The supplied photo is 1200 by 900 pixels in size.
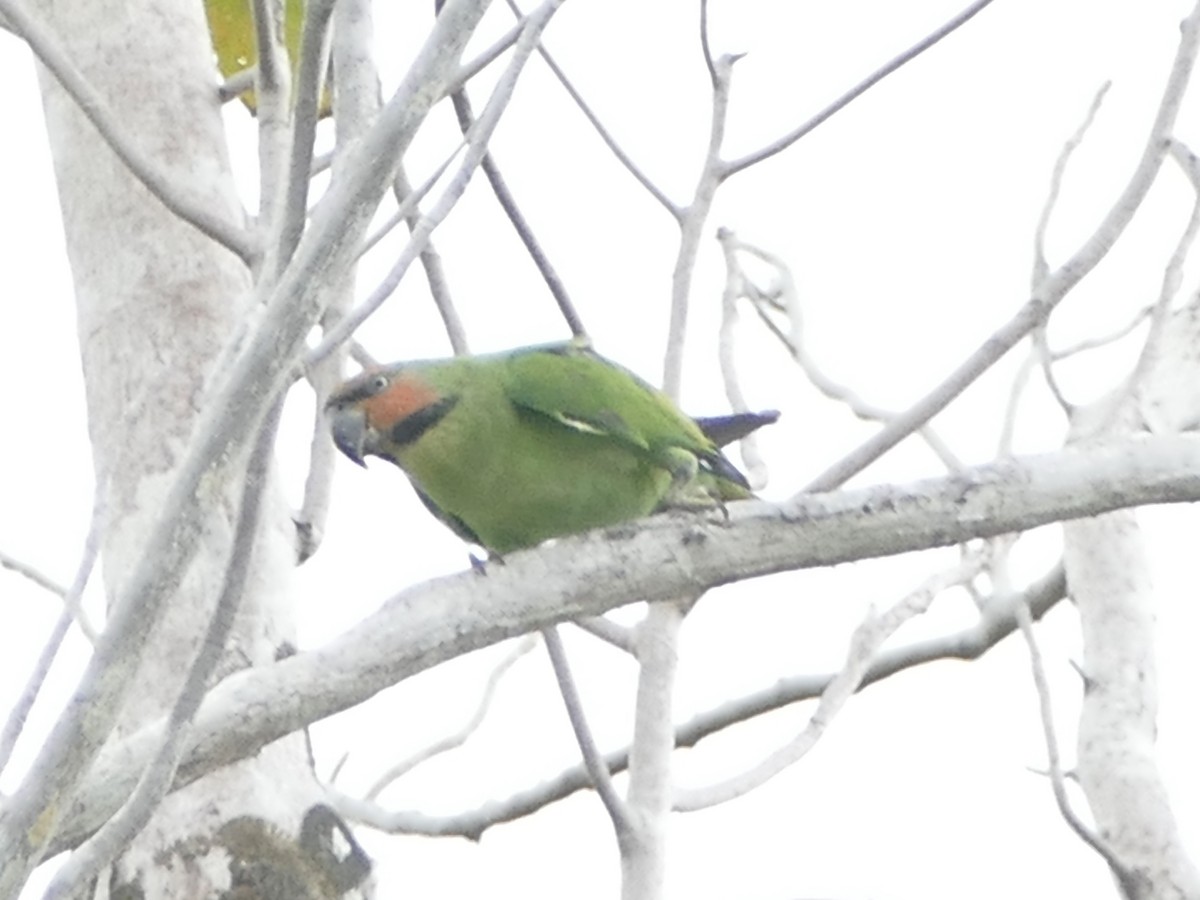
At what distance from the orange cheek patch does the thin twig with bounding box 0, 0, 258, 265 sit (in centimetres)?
64

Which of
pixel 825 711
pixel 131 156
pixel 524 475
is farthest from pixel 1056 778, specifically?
pixel 131 156

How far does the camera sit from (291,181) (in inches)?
66.0

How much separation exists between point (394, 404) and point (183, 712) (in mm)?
1781

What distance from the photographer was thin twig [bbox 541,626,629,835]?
2.66 metres

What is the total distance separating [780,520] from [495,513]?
35.6 inches

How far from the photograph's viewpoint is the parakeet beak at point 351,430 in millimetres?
3322

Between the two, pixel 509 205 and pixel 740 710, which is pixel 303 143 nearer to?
pixel 509 205

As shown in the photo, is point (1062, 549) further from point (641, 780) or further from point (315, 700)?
point (315, 700)

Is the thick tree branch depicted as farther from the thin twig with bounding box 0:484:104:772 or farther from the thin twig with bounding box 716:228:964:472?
the thin twig with bounding box 716:228:964:472

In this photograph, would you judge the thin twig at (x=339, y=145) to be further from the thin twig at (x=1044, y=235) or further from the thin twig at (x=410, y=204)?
the thin twig at (x=1044, y=235)

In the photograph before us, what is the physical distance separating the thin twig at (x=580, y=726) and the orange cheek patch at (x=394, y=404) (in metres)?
0.77

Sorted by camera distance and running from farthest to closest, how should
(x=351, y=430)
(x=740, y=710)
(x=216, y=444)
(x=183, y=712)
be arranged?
(x=740, y=710) < (x=351, y=430) < (x=183, y=712) < (x=216, y=444)

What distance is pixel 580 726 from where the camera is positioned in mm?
2670

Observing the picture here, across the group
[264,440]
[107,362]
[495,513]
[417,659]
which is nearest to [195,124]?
[107,362]
